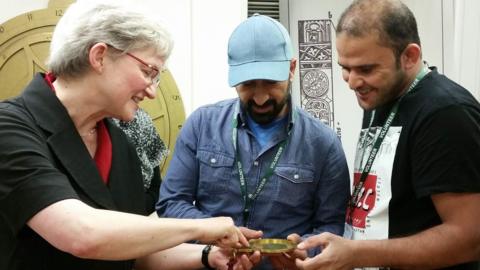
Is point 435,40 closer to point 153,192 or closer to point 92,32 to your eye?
point 153,192

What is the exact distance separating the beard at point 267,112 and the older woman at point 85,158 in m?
0.50

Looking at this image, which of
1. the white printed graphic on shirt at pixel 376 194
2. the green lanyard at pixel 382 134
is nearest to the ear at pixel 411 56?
the green lanyard at pixel 382 134

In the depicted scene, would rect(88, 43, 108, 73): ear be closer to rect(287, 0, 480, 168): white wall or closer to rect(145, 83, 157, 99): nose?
rect(145, 83, 157, 99): nose

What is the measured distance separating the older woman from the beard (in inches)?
19.9

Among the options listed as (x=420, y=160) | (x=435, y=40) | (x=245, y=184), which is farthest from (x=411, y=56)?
(x=435, y=40)

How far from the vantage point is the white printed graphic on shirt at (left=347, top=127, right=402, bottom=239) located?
154cm

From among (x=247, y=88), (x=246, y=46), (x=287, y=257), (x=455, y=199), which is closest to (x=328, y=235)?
(x=287, y=257)

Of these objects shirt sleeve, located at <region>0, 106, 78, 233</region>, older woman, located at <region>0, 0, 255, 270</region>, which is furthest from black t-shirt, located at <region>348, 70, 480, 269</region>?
shirt sleeve, located at <region>0, 106, 78, 233</region>

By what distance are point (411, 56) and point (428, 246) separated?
0.53 metres

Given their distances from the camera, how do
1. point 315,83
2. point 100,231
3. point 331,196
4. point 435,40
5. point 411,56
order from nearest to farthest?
point 100,231, point 411,56, point 331,196, point 435,40, point 315,83

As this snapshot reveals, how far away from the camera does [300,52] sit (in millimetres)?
3352

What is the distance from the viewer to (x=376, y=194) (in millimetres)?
1576

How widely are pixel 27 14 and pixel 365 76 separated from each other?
1.78 meters

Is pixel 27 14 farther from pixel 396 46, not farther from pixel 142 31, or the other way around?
pixel 396 46
